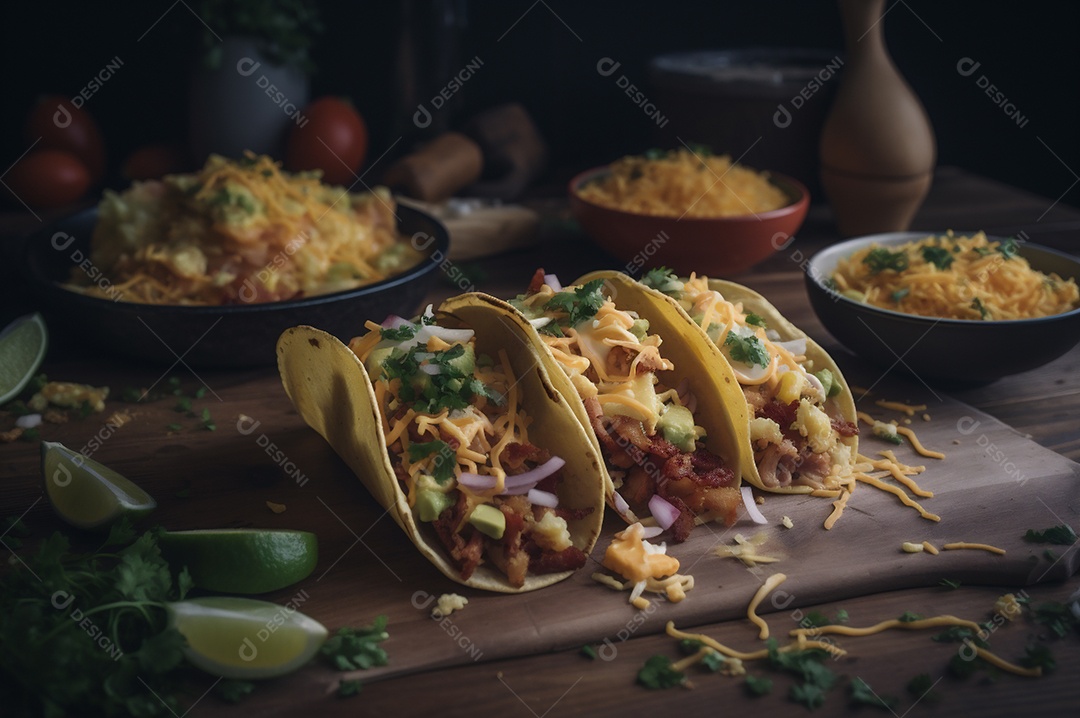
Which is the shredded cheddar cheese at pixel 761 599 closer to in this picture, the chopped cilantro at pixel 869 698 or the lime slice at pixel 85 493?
the chopped cilantro at pixel 869 698

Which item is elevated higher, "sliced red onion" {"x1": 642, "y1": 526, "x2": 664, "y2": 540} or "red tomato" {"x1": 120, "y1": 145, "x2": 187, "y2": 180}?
"sliced red onion" {"x1": 642, "y1": 526, "x2": 664, "y2": 540}

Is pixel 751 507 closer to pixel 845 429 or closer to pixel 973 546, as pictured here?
Answer: pixel 845 429

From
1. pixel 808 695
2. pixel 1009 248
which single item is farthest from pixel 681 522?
pixel 1009 248

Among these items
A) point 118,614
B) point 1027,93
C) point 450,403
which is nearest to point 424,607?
point 450,403

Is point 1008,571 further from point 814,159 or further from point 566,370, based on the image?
point 814,159

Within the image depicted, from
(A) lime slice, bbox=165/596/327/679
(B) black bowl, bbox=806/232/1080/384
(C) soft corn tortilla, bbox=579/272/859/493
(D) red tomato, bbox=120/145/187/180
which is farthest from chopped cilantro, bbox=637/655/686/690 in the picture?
(D) red tomato, bbox=120/145/187/180

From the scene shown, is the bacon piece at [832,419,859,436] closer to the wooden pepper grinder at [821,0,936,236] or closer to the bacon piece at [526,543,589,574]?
the bacon piece at [526,543,589,574]

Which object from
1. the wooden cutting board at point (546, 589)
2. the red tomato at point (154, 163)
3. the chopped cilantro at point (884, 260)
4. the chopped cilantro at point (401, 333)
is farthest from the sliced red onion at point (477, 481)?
the red tomato at point (154, 163)
